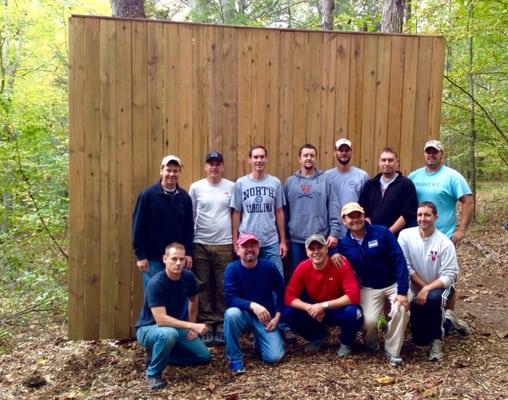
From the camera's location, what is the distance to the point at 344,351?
13.3 ft

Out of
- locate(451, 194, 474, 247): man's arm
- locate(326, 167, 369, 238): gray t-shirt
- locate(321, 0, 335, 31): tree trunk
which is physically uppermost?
locate(321, 0, 335, 31): tree trunk

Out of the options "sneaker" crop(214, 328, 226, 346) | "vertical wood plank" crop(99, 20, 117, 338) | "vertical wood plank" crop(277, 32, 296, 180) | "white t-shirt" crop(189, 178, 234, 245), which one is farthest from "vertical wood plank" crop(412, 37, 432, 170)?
"vertical wood plank" crop(99, 20, 117, 338)

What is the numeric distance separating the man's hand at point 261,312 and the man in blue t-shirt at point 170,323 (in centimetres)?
46

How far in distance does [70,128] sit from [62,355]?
2.28 m

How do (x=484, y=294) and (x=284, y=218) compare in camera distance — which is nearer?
Answer: (x=284, y=218)

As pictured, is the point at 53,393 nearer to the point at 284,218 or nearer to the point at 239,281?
the point at 239,281

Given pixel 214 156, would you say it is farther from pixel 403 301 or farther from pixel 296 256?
pixel 403 301

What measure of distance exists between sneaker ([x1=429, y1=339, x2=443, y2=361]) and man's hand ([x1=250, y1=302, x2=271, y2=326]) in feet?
4.62

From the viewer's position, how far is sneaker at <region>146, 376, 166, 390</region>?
3.63 meters

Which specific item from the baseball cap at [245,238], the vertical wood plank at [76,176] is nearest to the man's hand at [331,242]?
the baseball cap at [245,238]

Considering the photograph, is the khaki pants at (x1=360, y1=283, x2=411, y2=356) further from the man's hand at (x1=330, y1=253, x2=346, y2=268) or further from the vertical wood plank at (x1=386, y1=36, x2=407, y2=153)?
the vertical wood plank at (x1=386, y1=36, x2=407, y2=153)

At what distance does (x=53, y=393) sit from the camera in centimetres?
385

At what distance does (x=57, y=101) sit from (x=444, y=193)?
1005 cm

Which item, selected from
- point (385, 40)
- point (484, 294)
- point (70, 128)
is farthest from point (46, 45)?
point (484, 294)
